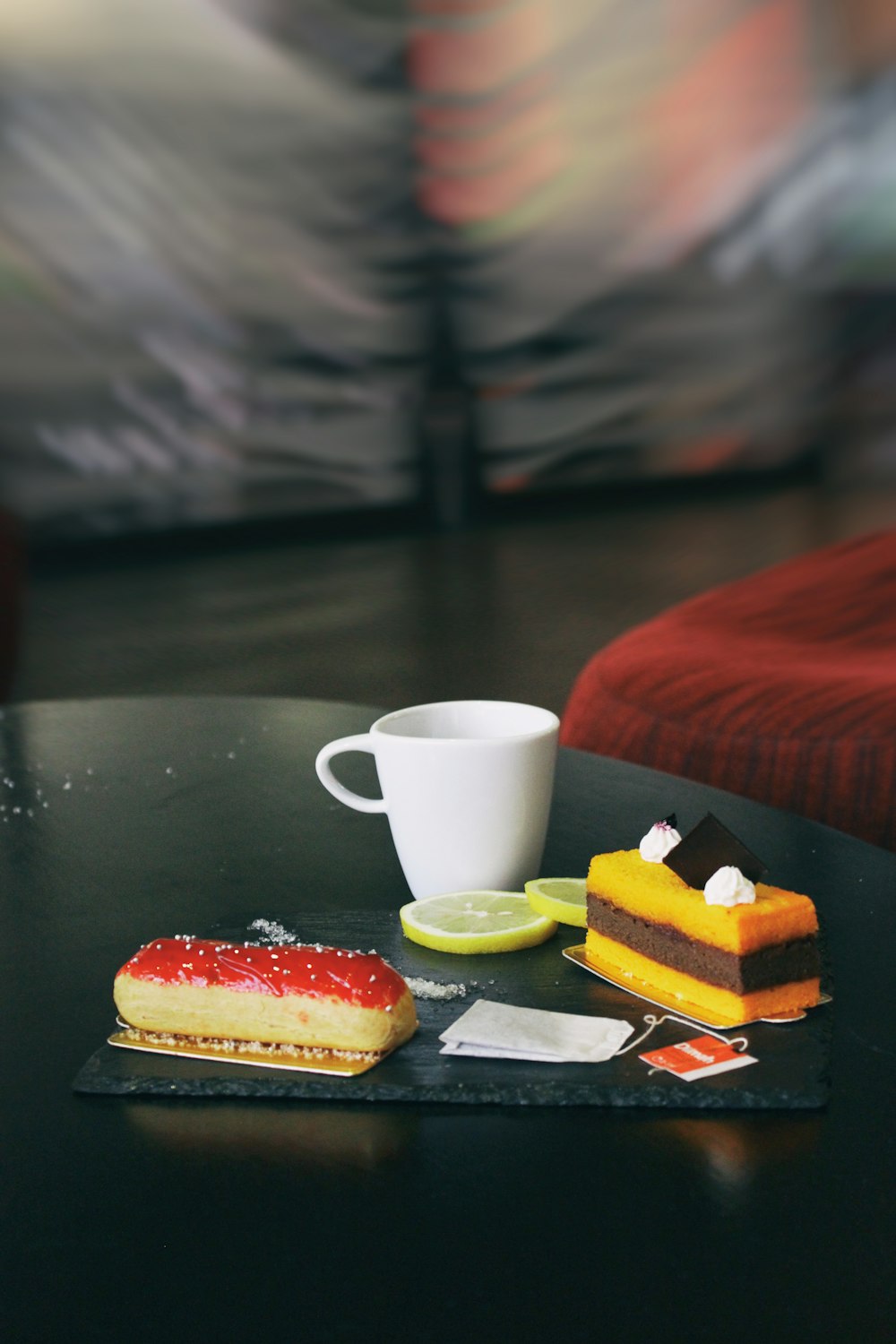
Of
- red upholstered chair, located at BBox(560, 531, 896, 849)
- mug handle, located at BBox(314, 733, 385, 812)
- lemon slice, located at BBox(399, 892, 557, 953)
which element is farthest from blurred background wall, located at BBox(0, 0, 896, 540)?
lemon slice, located at BBox(399, 892, 557, 953)

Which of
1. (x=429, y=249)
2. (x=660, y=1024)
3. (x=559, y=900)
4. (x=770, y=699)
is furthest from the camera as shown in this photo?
(x=429, y=249)

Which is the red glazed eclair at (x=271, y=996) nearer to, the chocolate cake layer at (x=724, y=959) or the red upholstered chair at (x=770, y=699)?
the chocolate cake layer at (x=724, y=959)

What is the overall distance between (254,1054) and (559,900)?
18cm

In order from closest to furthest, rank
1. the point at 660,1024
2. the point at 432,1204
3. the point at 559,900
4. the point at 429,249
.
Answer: the point at 432,1204
the point at 660,1024
the point at 559,900
the point at 429,249

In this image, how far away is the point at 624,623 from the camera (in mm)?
3928

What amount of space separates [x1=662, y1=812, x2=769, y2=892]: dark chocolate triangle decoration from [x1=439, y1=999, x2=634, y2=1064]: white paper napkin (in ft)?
0.26

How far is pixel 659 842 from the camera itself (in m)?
0.67

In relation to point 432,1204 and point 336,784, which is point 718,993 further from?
point 336,784

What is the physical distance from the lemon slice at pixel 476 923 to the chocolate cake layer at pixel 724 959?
0.06m

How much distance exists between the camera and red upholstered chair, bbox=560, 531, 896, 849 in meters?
1.35

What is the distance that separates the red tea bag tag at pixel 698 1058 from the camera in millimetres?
541

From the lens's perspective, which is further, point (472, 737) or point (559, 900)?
point (472, 737)

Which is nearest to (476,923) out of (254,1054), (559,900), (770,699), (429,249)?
(559,900)

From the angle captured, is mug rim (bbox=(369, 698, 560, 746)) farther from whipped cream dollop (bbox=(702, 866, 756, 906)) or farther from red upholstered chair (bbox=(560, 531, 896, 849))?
red upholstered chair (bbox=(560, 531, 896, 849))
